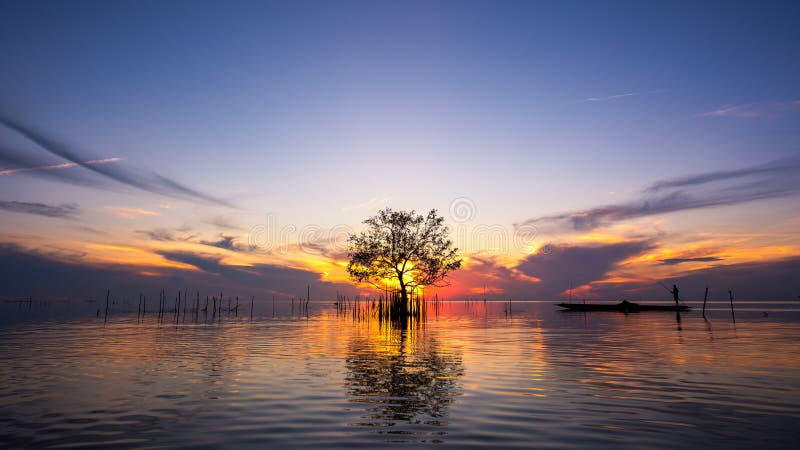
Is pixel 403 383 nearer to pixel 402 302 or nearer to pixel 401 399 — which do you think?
pixel 401 399

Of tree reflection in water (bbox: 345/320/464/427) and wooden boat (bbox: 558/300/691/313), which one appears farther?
wooden boat (bbox: 558/300/691/313)

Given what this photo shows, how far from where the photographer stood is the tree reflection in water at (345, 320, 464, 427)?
1018cm

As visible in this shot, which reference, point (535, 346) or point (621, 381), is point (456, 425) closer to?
point (621, 381)

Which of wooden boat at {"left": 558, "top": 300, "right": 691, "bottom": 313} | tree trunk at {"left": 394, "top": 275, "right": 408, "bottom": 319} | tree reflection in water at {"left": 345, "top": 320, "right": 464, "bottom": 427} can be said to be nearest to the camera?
tree reflection in water at {"left": 345, "top": 320, "right": 464, "bottom": 427}

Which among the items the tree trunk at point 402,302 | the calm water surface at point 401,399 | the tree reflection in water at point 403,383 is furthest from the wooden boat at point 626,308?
the tree reflection in water at point 403,383

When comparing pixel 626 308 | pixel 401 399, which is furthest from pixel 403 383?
pixel 626 308

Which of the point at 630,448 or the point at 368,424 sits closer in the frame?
the point at 630,448

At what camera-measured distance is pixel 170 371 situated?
16438 millimetres

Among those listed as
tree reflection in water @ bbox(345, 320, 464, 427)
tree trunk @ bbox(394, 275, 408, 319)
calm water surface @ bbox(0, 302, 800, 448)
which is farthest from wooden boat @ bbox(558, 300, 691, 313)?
tree reflection in water @ bbox(345, 320, 464, 427)

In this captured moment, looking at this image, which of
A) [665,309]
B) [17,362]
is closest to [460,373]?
[17,362]

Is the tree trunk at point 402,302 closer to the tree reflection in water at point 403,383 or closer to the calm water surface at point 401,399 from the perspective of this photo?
the tree reflection in water at point 403,383

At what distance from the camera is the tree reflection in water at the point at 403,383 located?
10180 millimetres

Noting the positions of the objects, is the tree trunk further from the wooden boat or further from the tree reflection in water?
the wooden boat

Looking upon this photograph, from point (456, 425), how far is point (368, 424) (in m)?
1.74
